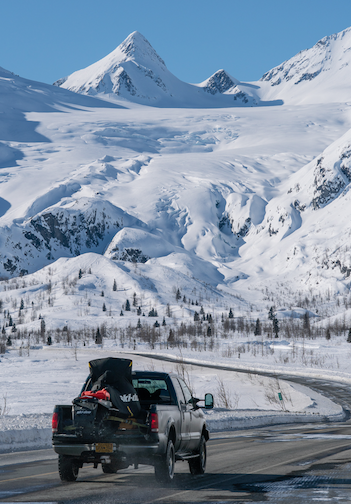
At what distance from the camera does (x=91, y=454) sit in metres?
10.5

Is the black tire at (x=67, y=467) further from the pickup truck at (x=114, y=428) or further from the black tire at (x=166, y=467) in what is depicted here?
the black tire at (x=166, y=467)

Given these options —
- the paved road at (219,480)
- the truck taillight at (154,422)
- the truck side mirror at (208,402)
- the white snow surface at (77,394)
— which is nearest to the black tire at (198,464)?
the paved road at (219,480)

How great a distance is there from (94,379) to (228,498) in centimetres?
318

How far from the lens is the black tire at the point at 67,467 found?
11125 mm

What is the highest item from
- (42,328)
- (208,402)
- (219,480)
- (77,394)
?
(42,328)

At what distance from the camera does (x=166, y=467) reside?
10711mm

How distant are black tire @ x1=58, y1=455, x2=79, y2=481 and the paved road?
0.49 ft

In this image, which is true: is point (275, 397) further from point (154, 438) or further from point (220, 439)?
point (154, 438)

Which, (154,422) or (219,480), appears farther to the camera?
(219,480)

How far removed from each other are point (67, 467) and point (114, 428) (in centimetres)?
142

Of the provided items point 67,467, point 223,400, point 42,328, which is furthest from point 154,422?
point 42,328

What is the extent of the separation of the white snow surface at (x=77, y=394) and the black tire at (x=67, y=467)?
741cm

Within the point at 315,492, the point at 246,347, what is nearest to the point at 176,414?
the point at 315,492

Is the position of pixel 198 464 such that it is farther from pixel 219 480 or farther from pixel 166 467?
pixel 166 467
